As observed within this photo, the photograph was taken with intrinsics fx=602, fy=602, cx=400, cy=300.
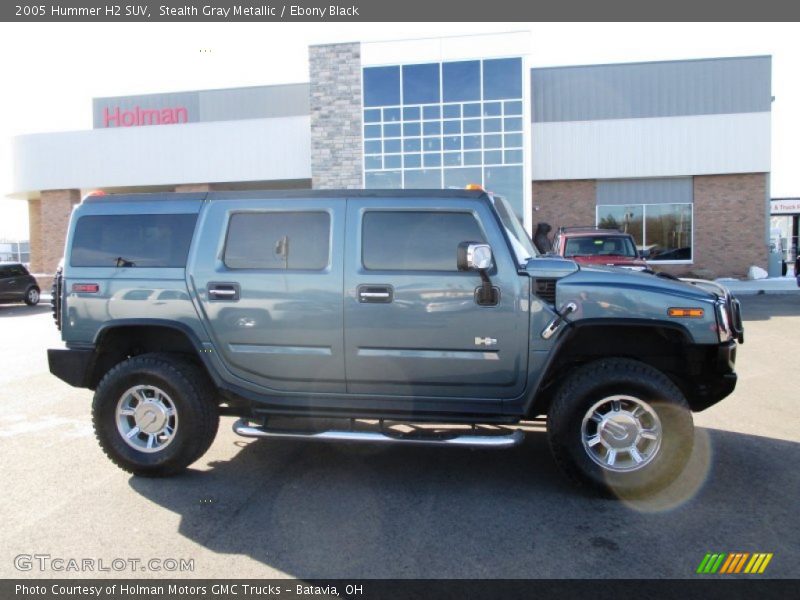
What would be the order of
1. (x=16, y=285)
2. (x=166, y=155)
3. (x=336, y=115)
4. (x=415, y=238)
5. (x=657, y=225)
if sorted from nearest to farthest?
1. (x=415, y=238)
2. (x=16, y=285)
3. (x=336, y=115)
4. (x=657, y=225)
5. (x=166, y=155)

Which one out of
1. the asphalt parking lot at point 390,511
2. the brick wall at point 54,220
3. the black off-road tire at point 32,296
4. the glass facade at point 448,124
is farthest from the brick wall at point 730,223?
the brick wall at point 54,220

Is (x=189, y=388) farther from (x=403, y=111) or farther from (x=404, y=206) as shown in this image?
(x=403, y=111)

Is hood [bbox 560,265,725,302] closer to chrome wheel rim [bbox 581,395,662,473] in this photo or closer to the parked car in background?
chrome wheel rim [bbox 581,395,662,473]

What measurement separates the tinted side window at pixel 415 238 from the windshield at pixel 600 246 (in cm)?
847

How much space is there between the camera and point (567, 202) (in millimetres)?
25703

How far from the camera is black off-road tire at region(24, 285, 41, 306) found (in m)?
21.6

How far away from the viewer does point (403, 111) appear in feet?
78.3

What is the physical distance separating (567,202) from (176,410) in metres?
23.4

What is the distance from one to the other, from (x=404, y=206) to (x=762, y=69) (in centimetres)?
2619

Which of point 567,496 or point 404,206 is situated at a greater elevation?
point 404,206

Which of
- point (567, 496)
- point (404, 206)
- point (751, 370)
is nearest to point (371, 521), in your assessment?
point (567, 496)

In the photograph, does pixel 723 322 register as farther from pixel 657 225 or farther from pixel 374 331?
pixel 657 225

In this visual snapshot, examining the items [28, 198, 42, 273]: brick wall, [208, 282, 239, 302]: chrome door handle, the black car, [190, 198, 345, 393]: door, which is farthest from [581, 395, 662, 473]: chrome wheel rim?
[28, 198, 42, 273]: brick wall

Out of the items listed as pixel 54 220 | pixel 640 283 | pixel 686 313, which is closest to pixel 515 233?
pixel 640 283
